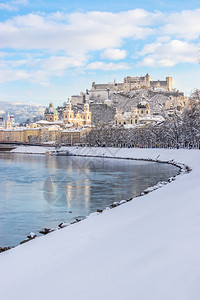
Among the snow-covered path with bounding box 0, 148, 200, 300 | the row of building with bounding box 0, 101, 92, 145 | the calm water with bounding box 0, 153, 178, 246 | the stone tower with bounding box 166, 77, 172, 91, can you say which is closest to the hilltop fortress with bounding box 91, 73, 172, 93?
the stone tower with bounding box 166, 77, 172, 91

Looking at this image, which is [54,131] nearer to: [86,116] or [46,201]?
[86,116]

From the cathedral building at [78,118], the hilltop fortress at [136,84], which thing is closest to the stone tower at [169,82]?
the hilltop fortress at [136,84]

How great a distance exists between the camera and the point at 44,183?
27609 millimetres

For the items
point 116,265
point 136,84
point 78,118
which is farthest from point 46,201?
point 136,84

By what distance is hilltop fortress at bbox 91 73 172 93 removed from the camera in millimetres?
160125

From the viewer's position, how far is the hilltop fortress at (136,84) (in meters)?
160

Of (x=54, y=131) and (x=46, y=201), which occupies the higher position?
(x=54, y=131)

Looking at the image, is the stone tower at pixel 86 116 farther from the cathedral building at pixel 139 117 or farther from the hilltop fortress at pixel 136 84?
the hilltop fortress at pixel 136 84

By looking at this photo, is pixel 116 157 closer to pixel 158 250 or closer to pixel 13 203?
pixel 13 203

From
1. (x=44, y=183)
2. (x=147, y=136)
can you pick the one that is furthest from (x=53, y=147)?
(x=44, y=183)

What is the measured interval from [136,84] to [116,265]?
523 feet

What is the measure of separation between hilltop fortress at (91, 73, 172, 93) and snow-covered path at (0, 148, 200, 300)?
154 metres

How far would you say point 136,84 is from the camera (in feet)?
531

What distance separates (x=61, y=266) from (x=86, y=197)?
14.5m
